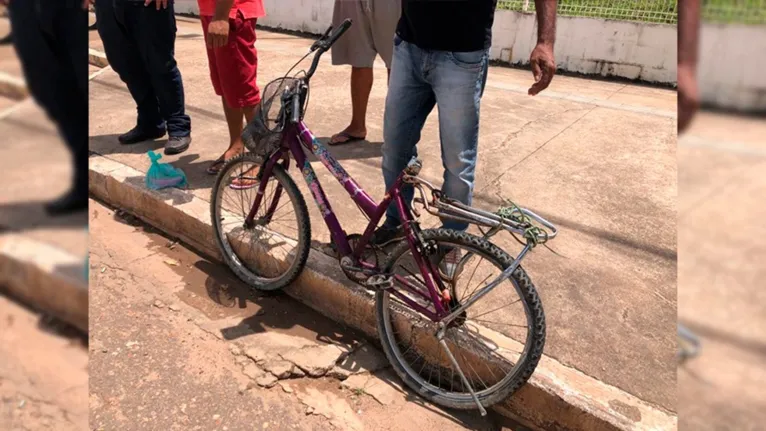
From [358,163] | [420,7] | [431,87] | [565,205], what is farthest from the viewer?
[358,163]

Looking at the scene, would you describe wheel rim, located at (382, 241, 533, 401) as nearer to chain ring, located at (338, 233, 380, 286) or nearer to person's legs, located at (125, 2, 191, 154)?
chain ring, located at (338, 233, 380, 286)

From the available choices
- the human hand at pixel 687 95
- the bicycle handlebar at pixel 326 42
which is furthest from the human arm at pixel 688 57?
the bicycle handlebar at pixel 326 42

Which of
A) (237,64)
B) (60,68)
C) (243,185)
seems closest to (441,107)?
(243,185)

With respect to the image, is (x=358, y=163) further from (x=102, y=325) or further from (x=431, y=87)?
(x=102, y=325)

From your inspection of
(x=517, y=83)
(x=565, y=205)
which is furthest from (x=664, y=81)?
(x=565, y=205)

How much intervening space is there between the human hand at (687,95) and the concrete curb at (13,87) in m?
0.68

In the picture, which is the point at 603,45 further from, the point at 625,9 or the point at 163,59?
the point at 163,59

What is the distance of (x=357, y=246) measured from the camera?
2.63 m

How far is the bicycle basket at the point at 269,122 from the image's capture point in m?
2.77

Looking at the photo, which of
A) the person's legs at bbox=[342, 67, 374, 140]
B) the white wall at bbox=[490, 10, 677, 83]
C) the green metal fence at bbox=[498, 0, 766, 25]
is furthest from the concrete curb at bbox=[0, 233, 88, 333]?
the white wall at bbox=[490, 10, 677, 83]

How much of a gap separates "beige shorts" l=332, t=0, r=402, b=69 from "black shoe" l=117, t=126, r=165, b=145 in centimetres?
160

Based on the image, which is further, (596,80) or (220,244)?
(596,80)

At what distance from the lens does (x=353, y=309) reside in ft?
9.25

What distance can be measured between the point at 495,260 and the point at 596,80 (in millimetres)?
6263
